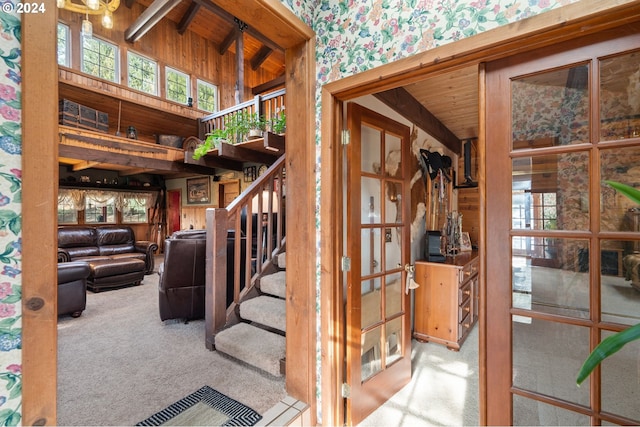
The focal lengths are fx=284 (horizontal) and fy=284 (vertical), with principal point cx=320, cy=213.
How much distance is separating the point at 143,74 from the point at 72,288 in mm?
5641

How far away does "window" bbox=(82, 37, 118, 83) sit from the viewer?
5.97m

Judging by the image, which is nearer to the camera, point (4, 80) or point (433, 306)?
point (4, 80)

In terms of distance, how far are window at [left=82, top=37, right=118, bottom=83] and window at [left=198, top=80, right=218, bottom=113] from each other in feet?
6.21

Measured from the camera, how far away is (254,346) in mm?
2230

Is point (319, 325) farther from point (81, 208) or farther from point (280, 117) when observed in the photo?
point (81, 208)

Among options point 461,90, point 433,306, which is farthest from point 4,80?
point 433,306

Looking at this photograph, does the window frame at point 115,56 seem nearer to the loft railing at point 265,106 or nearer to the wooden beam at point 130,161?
the wooden beam at point 130,161

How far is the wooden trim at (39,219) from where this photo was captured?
2.43ft

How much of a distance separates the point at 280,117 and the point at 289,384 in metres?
4.12

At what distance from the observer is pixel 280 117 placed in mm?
4848

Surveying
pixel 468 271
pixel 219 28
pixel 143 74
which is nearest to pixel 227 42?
pixel 219 28

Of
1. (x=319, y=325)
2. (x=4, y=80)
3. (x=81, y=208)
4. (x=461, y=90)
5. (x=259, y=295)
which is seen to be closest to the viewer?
(x=4, y=80)

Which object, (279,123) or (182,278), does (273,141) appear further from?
(182,278)

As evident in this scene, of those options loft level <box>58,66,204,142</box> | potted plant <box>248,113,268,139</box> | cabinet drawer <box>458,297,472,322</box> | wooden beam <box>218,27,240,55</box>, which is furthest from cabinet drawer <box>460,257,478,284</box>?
wooden beam <box>218,27,240,55</box>
